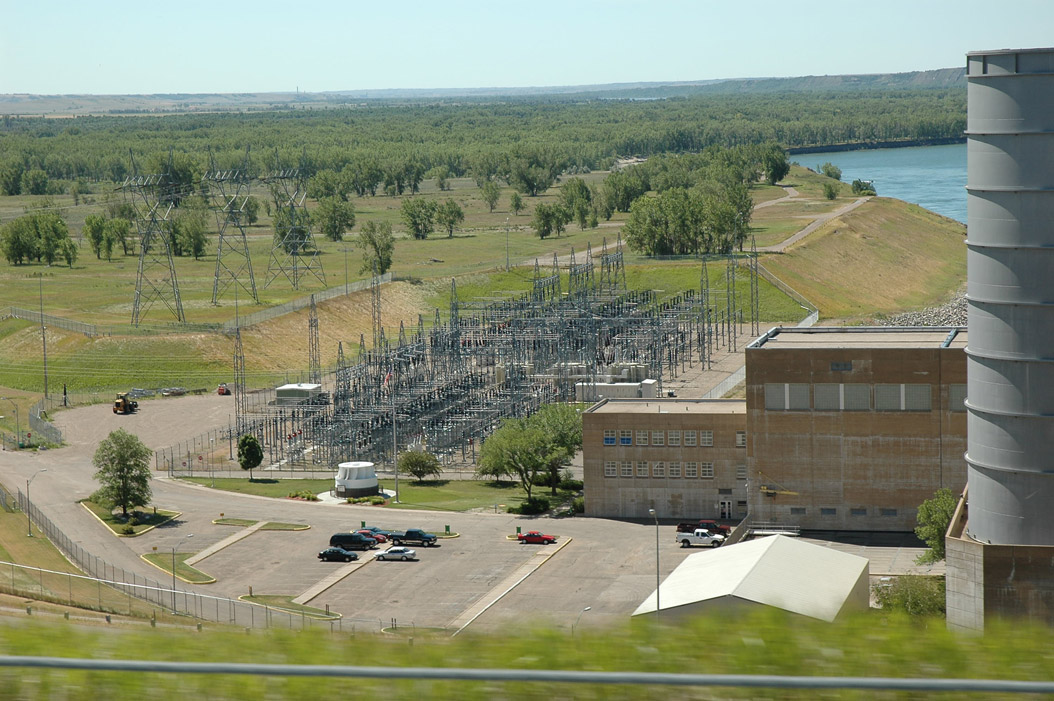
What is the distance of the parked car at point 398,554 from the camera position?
32031mm

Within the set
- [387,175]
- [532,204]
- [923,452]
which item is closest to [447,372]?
[923,452]

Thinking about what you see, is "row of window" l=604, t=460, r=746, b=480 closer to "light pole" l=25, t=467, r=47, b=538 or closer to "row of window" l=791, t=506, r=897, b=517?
"row of window" l=791, t=506, r=897, b=517

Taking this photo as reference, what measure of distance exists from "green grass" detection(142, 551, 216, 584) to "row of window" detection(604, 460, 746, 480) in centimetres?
1159

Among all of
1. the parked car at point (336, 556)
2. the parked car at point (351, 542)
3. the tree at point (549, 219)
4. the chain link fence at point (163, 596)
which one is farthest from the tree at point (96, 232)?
the parked car at point (336, 556)

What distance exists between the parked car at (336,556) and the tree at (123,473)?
316 inches

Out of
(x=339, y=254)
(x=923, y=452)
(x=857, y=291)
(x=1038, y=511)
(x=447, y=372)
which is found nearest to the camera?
(x=1038, y=511)

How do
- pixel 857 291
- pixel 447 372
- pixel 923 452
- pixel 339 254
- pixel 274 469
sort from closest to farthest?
1. pixel 923 452
2. pixel 274 469
3. pixel 447 372
4. pixel 857 291
5. pixel 339 254

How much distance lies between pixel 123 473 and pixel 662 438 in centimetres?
1555

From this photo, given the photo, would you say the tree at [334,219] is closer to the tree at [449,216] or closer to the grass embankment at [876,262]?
the tree at [449,216]

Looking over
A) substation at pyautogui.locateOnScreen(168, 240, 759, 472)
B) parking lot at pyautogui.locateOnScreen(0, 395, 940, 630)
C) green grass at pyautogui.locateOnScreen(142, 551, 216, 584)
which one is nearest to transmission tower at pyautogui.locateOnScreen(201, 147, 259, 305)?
substation at pyautogui.locateOnScreen(168, 240, 759, 472)

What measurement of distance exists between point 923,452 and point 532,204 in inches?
3953

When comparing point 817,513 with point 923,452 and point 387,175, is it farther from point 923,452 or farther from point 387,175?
point 387,175

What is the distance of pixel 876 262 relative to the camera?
9319cm

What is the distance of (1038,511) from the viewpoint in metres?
19.0
